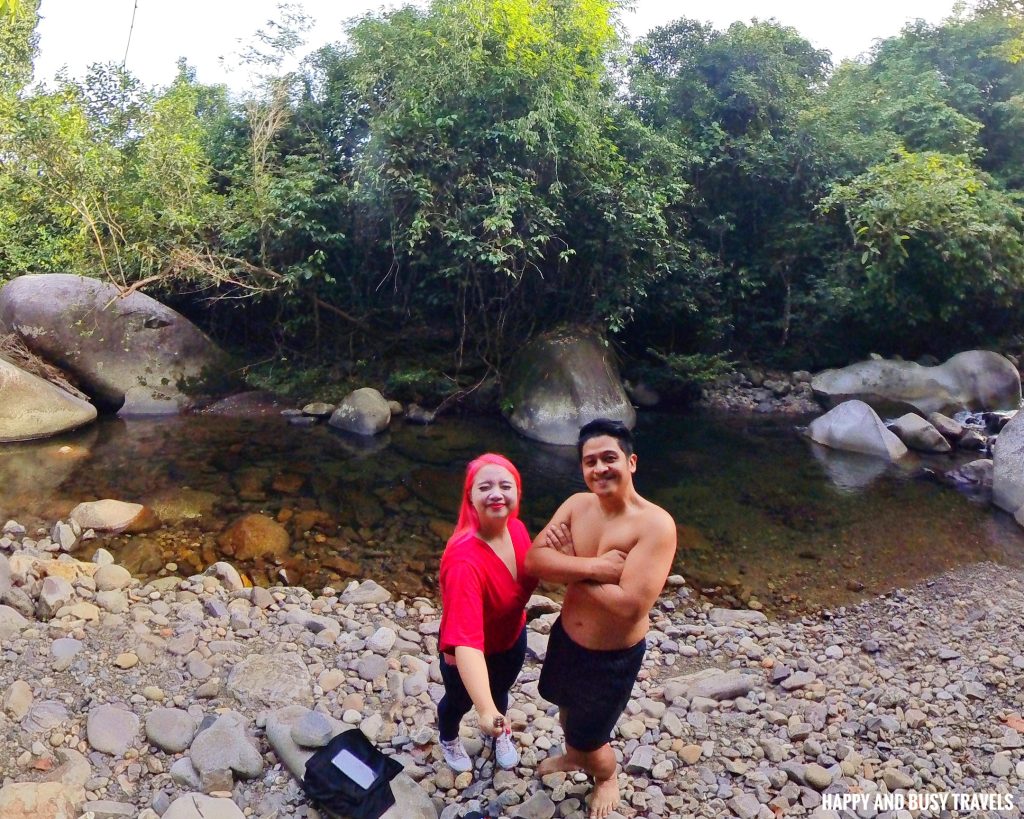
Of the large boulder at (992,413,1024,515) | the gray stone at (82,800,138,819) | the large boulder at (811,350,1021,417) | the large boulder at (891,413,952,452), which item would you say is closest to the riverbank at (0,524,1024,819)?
the gray stone at (82,800,138,819)

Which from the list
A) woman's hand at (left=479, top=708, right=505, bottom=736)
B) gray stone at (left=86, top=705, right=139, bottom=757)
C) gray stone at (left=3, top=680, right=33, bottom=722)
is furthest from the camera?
gray stone at (left=3, top=680, right=33, bottom=722)

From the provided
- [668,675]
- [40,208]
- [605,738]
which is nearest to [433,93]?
[40,208]

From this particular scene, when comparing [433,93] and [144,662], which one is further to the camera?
[433,93]

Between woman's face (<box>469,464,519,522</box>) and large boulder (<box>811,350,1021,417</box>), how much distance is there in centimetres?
1169

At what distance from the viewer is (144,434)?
10.4 metres

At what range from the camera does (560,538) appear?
2516mm

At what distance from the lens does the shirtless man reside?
2.31 metres

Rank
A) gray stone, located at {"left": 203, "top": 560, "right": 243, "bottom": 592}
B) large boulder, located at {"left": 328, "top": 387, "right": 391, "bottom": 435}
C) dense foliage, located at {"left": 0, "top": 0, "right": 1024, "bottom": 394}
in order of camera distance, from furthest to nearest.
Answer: large boulder, located at {"left": 328, "top": 387, "right": 391, "bottom": 435}, dense foliage, located at {"left": 0, "top": 0, "right": 1024, "bottom": 394}, gray stone, located at {"left": 203, "top": 560, "right": 243, "bottom": 592}

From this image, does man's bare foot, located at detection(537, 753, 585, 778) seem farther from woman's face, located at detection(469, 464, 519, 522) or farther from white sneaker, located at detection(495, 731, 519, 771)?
woman's face, located at detection(469, 464, 519, 522)

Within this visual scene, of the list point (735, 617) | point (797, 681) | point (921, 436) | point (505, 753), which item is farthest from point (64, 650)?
point (921, 436)

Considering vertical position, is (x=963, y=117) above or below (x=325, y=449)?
above

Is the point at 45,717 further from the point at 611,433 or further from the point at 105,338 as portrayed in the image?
the point at 105,338

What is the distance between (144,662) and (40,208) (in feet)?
34.1

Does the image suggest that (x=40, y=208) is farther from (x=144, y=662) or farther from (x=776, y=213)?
(x=776, y=213)
